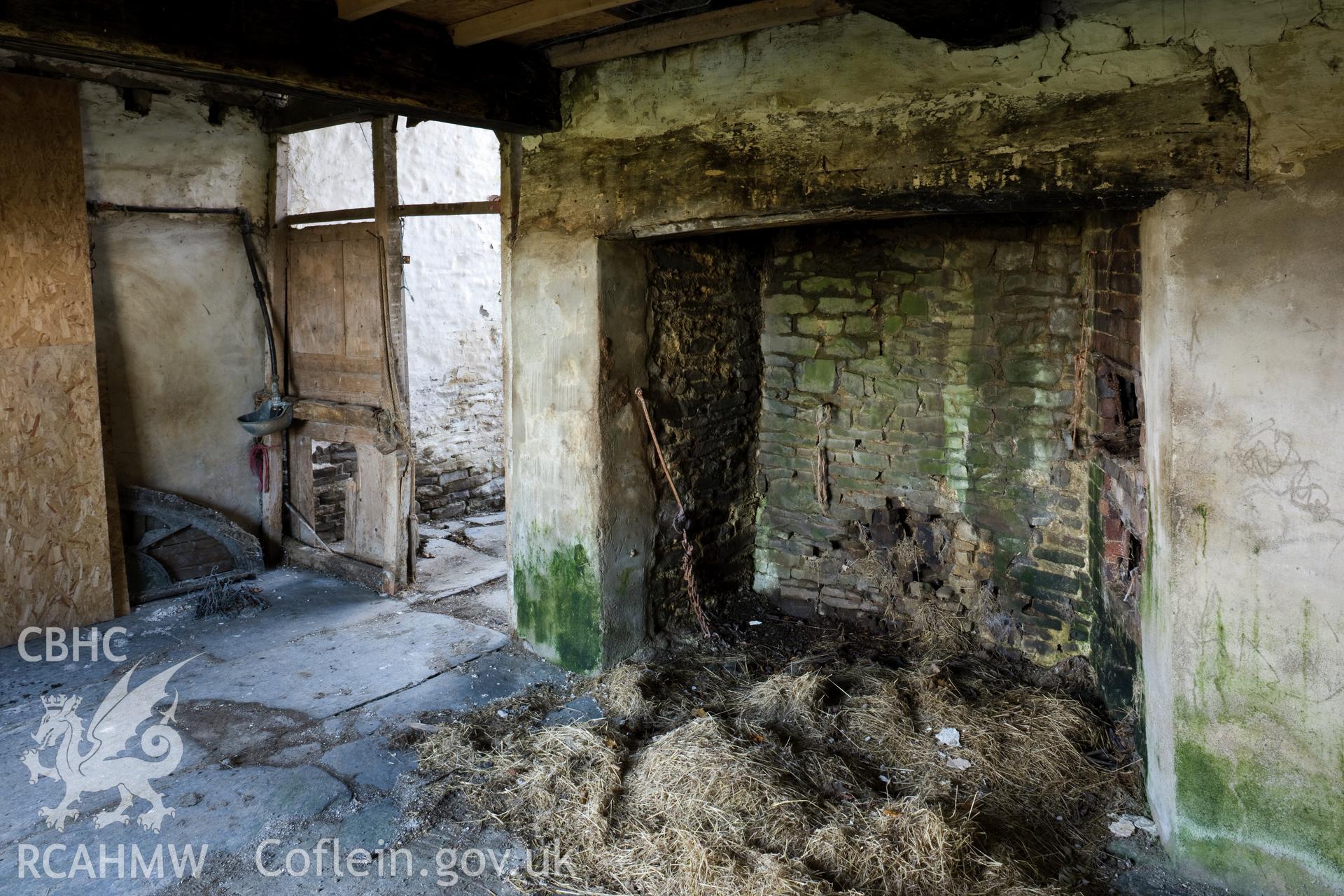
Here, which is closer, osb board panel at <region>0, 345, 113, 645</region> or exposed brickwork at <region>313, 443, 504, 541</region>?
osb board panel at <region>0, 345, 113, 645</region>

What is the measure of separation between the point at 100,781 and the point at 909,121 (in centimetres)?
364

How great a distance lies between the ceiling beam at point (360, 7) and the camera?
262 centimetres

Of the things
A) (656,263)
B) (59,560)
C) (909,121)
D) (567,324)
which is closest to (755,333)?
(656,263)

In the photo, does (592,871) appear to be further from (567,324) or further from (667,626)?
(567,324)

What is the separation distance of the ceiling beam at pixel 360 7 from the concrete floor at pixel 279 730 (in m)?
2.58

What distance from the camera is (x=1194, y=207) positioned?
2.44 meters

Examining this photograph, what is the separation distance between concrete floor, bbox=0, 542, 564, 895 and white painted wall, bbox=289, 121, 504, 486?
5.67 feet

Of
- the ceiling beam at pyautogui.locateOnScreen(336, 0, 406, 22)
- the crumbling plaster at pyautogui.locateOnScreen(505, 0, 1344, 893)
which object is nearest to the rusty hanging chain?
the crumbling plaster at pyautogui.locateOnScreen(505, 0, 1344, 893)

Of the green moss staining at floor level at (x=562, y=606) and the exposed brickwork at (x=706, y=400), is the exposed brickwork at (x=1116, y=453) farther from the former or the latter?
the green moss staining at floor level at (x=562, y=606)

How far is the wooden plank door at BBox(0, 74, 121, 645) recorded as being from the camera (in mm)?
4332

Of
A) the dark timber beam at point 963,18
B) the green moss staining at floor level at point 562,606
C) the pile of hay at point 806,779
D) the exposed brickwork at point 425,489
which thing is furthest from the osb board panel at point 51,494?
the dark timber beam at point 963,18

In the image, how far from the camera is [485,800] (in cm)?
309

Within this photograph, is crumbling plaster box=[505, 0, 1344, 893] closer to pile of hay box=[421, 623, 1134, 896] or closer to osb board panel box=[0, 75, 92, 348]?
pile of hay box=[421, 623, 1134, 896]

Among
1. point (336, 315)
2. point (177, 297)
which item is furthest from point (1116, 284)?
point (177, 297)
